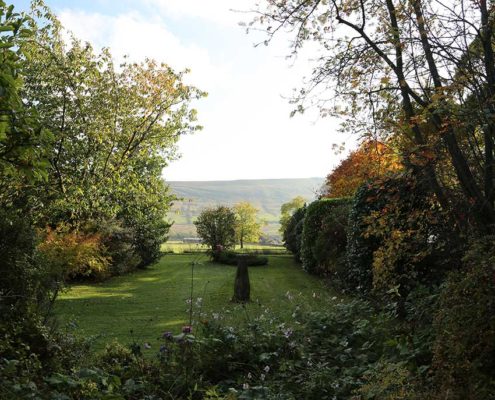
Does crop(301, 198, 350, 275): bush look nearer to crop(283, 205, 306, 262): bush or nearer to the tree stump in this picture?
the tree stump

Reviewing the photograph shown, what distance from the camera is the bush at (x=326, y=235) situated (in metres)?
13.4

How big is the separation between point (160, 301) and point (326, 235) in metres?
5.64

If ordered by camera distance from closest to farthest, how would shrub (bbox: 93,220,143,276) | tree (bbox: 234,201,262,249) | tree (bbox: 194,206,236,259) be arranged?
shrub (bbox: 93,220,143,276)
tree (bbox: 194,206,236,259)
tree (bbox: 234,201,262,249)

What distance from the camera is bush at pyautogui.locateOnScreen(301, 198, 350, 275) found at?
13.4 metres

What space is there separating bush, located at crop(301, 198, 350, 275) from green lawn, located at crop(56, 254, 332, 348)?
2.29 feet

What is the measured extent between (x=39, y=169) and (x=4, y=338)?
84.6 inches

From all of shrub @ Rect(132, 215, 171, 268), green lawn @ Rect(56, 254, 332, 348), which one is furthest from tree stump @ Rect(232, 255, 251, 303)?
shrub @ Rect(132, 215, 171, 268)

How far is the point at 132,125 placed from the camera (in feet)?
48.6

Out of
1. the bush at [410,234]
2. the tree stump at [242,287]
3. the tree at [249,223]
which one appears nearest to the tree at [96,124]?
the tree stump at [242,287]

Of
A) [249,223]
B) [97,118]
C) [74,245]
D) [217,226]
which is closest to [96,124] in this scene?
[97,118]

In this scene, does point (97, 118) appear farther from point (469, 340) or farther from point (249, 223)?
point (249, 223)

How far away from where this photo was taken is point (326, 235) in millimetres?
14094

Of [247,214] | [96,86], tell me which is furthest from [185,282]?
[247,214]

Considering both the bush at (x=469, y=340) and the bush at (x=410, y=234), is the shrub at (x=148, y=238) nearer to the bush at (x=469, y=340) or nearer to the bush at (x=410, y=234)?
the bush at (x=410, y=234)
